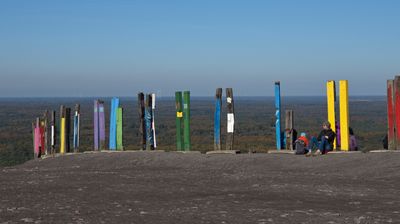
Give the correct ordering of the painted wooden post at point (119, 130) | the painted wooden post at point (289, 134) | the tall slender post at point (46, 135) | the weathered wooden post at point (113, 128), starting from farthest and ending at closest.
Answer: the tall slender post at point (46, 135), the weathered wooden post at point (113, 128), the painted wooden post at point (119, 130), the painted wooden post at point (289, 134)

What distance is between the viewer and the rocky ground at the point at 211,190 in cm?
978

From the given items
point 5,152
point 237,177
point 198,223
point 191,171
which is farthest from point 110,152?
point 5,152

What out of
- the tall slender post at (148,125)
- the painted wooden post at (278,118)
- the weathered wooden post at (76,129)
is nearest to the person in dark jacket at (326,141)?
the painted wooden post at (278,118)

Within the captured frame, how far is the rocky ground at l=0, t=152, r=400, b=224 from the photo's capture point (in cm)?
978

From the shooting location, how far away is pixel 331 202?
10961 millimetres

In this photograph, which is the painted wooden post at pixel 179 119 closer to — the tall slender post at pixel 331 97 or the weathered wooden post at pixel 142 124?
the weathered wooden post at pixel 142 124

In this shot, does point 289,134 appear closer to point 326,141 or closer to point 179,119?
point 326,141

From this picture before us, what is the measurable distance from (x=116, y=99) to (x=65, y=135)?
105 inches

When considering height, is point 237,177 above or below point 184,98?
below

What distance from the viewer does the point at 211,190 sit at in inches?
498

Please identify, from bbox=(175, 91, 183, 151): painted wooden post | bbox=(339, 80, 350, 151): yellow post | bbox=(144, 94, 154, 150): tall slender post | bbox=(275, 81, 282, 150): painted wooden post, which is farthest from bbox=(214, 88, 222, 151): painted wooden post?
bbox=(339, 80, 350, 151): yellow post

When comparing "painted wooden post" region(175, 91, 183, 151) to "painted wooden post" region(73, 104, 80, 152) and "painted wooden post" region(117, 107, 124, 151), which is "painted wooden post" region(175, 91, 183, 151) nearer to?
"painted wooden post" region(117, 107, 124, 151)

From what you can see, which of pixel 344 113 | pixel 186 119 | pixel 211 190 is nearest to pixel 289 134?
pixel 344 113

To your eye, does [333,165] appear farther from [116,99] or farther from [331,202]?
[116,99]
